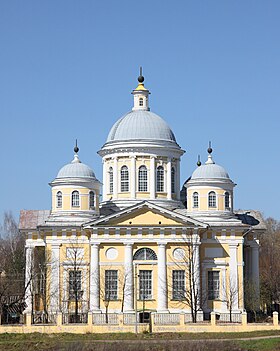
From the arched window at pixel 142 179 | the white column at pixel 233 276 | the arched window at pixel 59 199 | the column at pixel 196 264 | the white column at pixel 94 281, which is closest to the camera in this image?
the white column at pixel 94 281

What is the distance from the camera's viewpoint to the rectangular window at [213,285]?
62.7 m

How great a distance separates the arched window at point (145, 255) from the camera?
61.5 meters

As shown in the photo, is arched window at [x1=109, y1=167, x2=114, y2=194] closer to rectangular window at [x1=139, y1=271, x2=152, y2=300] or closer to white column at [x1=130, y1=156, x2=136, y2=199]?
white column at [x1=130, y1=156, x2=136, y2=199]

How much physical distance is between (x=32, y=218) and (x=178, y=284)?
1298 centimetres

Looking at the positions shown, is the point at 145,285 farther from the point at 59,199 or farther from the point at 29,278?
the point at 59,199

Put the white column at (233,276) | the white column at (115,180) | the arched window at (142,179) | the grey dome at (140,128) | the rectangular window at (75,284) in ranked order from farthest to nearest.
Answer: the grey dome at (140,128)
the white column at (115,180)
the arched window at (142,179)
the rectangular window at (75,284)
the white column at (233,276)

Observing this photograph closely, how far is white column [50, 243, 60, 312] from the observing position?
6197 cm

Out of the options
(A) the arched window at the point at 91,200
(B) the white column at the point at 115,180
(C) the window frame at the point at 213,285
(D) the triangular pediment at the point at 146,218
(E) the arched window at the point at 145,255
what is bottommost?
(C) the window frame at the point at 213,285

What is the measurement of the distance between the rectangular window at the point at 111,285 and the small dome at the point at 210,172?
9033 millimetres

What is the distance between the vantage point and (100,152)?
69.1 meters

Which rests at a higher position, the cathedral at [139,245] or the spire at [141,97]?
the spire at [141,97]

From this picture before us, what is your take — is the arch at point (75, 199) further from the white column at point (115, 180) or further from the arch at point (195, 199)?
the arch at point (195, 199)

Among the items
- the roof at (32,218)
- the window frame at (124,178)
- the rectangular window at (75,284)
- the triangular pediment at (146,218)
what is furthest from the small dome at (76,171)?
the rectangular window at (75,284)

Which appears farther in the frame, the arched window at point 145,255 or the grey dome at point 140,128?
the grey dome at point 140,128
